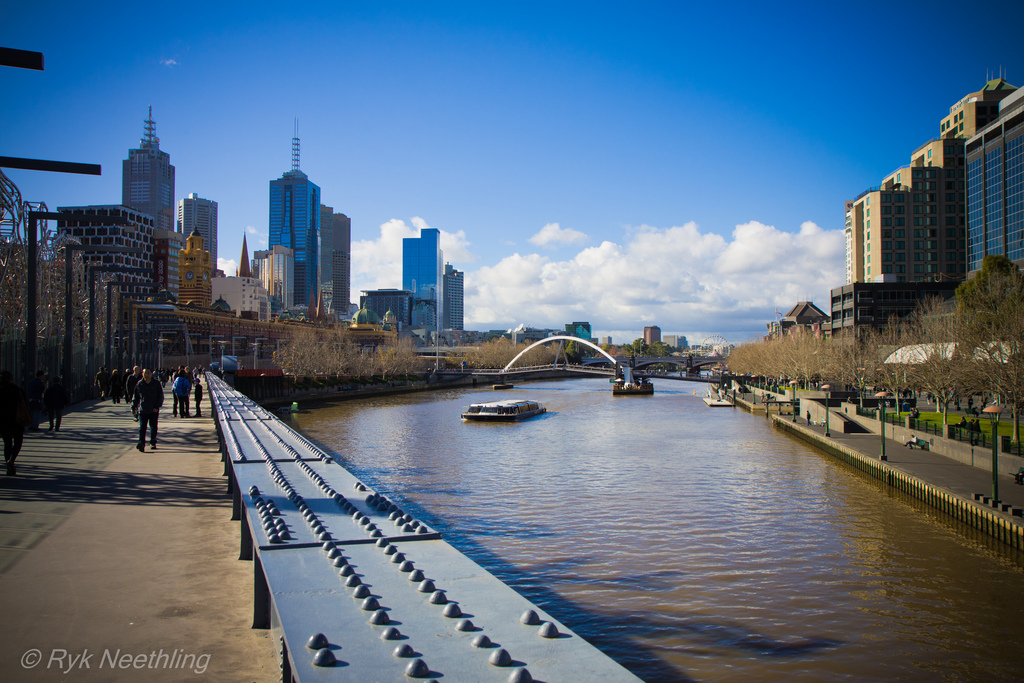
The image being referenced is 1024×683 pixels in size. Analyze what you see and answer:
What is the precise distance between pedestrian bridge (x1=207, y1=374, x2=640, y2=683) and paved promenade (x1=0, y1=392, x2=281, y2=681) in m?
0.58

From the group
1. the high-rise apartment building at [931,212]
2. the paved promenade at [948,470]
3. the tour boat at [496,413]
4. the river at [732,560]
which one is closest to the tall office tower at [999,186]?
the high-rise apartment building at [931,212]

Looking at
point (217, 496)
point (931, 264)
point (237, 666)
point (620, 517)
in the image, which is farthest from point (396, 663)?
point (931, 264)

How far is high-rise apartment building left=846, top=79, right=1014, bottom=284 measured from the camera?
95125 mm

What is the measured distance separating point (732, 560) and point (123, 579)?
1097cm

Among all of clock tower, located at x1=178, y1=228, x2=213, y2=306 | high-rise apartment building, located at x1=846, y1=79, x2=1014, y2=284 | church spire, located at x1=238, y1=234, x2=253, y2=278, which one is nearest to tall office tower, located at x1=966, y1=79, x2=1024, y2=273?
high-rise apartment building, located at x1=846, y1=79, x2=1014, y2=284

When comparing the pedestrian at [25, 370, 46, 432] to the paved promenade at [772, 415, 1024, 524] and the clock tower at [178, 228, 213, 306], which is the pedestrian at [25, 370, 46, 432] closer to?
the paved promenade at [772, 415, 1024, 524]

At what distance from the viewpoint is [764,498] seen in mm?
20516

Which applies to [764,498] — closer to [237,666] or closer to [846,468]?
[846,468]

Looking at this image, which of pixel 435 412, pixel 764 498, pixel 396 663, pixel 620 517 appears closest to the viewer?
pixel 396 663

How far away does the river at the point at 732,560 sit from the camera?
32.1 feet

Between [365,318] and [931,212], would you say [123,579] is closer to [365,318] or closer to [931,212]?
[931,212]

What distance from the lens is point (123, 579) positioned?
22.1ft

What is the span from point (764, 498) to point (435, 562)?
18.1m

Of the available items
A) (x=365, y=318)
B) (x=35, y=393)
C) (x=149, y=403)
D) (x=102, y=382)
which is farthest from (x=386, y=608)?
(x=365, y=318)
